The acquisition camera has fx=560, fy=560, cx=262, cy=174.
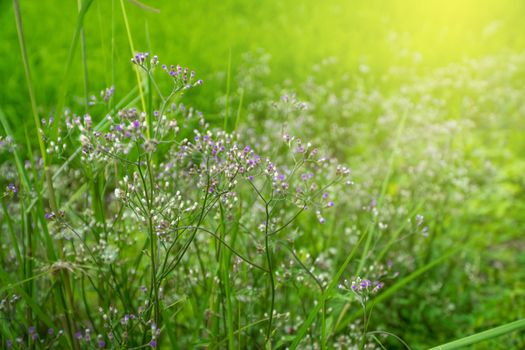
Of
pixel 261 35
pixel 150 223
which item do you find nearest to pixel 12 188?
pixel 150 223

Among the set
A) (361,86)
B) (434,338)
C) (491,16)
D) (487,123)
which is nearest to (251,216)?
(434,338)

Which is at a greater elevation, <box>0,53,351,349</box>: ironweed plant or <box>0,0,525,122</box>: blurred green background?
<box>0,0,525,122</box>: blurred green background

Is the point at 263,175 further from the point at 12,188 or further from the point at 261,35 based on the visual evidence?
the point at 261,35

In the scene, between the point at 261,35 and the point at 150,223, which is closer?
the point at 150,223

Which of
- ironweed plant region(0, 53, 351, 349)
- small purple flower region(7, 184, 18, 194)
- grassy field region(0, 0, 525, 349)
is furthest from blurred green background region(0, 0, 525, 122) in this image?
small purple flower region(7, 184, 18, 194)

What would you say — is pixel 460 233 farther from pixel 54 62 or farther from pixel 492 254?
pixel 54 62

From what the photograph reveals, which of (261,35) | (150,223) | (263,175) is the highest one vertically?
(261,35)

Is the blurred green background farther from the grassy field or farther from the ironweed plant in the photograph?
the ironweed plant

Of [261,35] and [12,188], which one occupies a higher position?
[261,35]

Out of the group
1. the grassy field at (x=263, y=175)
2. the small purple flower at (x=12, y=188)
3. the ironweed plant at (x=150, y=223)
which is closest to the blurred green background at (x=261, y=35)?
the grassy field at (x=263, y=175)
